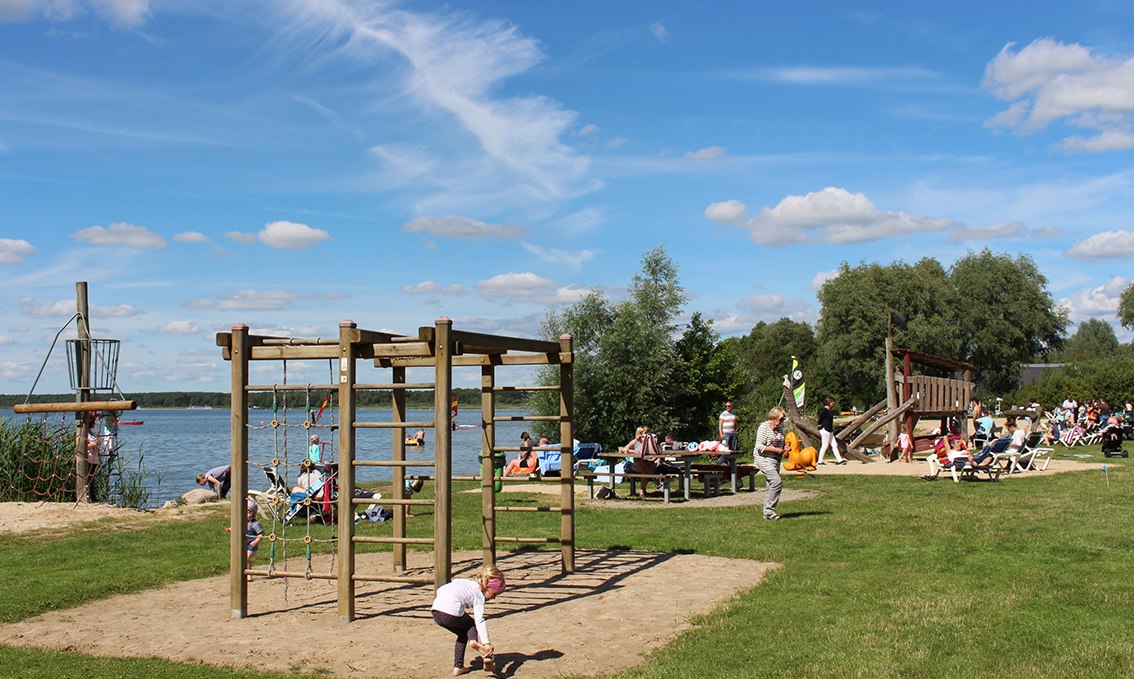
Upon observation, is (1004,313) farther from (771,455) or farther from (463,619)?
(463,619)

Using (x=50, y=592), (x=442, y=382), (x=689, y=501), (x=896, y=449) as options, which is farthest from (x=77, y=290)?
(x=896, y=449)

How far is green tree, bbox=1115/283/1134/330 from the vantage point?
68.2 m

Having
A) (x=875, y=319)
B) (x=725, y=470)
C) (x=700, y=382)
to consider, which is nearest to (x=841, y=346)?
(x=875, y=319)

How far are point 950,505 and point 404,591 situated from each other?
864 cm

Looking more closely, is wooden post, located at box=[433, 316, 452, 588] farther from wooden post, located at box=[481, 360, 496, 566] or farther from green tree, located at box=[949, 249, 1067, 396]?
green tree, located at box=[949, 249, 1067, 396]

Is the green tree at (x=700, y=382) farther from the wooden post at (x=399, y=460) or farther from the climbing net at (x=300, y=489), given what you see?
the wooden post at (x=399, y=460)

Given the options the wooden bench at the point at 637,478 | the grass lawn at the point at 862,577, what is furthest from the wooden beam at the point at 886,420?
the wooden bench at the point at 637,478

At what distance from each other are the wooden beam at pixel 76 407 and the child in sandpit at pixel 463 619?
12.0 meters

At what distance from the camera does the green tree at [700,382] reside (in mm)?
37531

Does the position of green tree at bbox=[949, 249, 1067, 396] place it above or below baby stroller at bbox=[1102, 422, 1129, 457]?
above

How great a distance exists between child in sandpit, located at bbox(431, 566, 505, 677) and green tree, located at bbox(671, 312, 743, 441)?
30088 mm

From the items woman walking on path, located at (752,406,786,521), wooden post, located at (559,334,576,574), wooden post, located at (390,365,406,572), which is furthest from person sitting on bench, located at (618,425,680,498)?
wooden post, located at (390,365,406,572)

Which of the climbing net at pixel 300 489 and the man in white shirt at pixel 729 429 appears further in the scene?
the man in white shirt at pixel 729 429

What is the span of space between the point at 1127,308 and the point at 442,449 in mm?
71501
